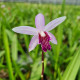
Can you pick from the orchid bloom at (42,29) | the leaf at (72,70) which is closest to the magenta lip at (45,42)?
the orchid bloom at (42,29)

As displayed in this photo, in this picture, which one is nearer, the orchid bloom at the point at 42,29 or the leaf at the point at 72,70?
the orchid bloom at the point at 42,29

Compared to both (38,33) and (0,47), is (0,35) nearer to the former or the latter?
(0,47)

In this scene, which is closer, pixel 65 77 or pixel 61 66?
pixel 65 77

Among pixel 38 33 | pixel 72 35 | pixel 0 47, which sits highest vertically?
pixel 38 33

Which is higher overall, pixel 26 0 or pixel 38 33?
pixel 26 0

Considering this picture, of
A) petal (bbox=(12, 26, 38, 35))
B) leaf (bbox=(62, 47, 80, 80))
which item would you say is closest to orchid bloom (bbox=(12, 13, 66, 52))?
petal (bbox=(12, 26, 38, 35))

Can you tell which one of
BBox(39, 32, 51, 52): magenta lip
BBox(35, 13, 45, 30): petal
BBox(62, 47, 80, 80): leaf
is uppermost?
BBox(35, 13, 45, 30): petal

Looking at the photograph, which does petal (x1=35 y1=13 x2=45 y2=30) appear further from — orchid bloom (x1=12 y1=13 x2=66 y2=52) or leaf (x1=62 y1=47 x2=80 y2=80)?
leaf (x1=62 y1=47 x2=80 y2=80)

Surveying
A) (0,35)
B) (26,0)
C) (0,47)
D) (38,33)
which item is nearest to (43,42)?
(38,33)

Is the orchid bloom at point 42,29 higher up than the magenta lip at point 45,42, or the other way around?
the orchid bloom at point 42,29

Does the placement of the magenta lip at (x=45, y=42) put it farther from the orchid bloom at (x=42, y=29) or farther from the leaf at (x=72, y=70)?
the leaf at (x=72, y=70)

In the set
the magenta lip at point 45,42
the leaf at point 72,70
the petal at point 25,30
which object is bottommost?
the leaf at point 72,70
